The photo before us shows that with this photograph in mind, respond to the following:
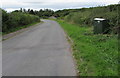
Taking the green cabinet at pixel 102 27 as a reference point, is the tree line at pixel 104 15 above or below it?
above

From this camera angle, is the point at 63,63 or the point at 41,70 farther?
the point at 63,63

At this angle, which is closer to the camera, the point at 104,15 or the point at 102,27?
the point at 102,27

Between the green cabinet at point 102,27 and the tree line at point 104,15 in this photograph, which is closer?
the tree line at point 104,15

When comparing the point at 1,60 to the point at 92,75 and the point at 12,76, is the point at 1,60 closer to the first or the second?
the point at 12,76

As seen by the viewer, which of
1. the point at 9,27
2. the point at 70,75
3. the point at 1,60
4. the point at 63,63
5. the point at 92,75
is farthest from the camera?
the point at 9,27

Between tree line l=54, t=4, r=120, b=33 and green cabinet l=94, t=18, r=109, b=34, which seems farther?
green cabinet l=94, t=18, r=109, b=34

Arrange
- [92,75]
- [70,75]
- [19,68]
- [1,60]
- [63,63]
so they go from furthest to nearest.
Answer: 1. [1,60]
2. [63,63]
3. [19,68]
4. [70,75]
5. [92,75]

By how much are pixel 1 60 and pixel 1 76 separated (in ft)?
7.03

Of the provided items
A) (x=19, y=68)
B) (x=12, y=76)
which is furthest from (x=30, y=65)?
(x=12, y=76)

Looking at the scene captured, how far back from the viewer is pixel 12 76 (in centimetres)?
561

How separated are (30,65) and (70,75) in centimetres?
191

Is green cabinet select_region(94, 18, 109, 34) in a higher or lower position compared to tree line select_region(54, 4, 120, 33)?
lower

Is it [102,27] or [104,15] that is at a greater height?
[104,15]

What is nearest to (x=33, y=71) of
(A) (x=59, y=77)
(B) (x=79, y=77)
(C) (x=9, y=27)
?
(A) (x=59, y=77)
